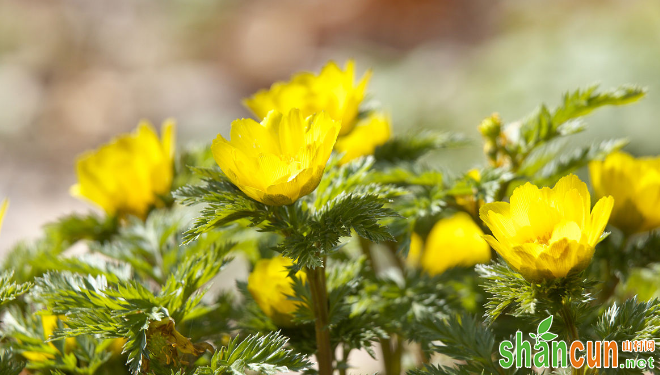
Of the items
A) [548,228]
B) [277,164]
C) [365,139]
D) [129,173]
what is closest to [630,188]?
[548,228]

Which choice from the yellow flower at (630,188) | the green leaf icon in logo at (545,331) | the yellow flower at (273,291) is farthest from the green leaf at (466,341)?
the yellow flower at (630,188)

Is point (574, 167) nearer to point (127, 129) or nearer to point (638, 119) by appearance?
point (638, 119)

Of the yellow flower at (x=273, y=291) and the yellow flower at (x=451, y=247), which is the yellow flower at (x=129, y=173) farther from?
the yellow flower at (x=451, y=247)

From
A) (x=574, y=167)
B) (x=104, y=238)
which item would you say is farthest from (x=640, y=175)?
(x=104, y=238)

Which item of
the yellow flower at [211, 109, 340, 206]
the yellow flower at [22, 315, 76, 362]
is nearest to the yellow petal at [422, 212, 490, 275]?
the yellow flower at [211, 109, 340, 206]

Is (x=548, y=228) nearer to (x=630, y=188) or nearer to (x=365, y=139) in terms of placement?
(x=630, y=188)
